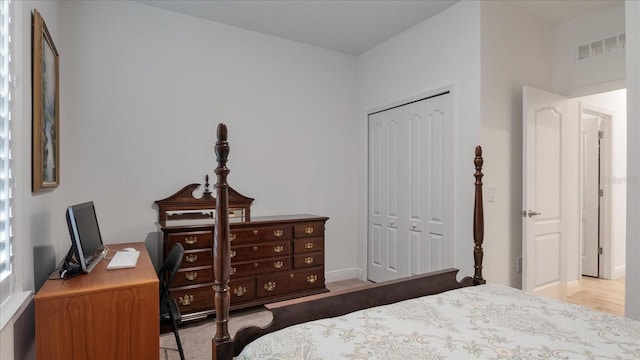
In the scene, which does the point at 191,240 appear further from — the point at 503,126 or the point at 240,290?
the point at 503,126

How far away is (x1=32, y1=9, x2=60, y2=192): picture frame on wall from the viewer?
183cm

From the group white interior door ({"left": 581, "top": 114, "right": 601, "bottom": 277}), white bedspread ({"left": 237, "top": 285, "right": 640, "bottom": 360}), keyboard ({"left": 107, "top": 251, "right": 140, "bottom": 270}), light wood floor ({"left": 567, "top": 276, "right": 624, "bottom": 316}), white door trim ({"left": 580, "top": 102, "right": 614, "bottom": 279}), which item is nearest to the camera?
white bedspread ({"left": 237, "top": 285, "right": 640, "bottom": 360})

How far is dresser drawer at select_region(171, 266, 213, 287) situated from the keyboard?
0.47 metres

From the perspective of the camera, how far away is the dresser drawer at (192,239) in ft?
9.27

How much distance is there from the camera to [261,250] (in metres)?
3.21

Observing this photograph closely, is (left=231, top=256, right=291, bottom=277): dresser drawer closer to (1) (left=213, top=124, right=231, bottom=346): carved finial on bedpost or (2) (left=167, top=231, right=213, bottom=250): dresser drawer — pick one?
(2) (left=167, top=231, right=213, bottom=250): dresser drawer

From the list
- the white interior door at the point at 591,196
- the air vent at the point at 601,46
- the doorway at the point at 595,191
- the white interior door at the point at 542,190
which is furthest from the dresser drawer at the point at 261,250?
the white interior door at the point at 591,196

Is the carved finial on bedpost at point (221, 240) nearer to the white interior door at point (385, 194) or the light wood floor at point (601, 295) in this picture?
the white interior door at point (385, 194)

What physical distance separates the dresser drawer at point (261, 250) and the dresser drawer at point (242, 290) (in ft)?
0.66

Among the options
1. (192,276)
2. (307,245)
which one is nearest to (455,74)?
(307,245)

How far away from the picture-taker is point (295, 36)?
3840 millimetres

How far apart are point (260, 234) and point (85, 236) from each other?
146cm

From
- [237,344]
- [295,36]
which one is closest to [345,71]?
[295,36]

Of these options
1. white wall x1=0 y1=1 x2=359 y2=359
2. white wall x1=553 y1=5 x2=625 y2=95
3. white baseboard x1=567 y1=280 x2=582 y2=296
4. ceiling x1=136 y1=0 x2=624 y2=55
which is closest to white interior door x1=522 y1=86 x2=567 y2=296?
white wall x1=553 y1=5 x2=625 y2=95
